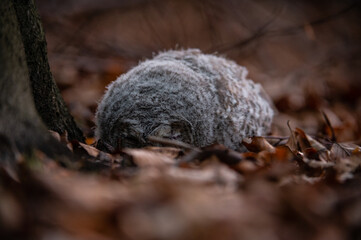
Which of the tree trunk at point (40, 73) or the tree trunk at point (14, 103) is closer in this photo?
the tree trunk at point (14, 103)

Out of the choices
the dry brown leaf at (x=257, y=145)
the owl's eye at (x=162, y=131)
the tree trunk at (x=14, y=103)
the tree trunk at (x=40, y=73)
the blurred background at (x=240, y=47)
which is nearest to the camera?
the tree trunk at (x=14, y=103)

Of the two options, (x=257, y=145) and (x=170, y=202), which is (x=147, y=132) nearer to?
(x=257, y=145)

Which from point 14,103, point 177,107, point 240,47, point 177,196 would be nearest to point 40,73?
point 14,103

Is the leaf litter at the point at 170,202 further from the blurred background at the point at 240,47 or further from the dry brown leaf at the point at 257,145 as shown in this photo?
the blurred background at the point at 240,47

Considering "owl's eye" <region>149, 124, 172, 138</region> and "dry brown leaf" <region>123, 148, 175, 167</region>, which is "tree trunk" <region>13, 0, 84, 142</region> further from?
"dry brown leaf" <region>123, 148, 175, 167</region>

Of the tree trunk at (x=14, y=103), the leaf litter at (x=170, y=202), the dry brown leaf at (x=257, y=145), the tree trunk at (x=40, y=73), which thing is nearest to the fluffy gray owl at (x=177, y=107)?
the dry brown leaf at (x=257, y=145)

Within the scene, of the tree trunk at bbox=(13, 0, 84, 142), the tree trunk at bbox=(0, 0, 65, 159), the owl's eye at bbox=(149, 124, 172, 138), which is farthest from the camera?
the owl's eye at bbox=(149, 124, 172, 138)

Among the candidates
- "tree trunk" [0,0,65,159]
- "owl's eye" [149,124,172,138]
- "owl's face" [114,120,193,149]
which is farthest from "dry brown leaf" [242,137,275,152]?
"tree trunk" [0,0,65,159]
